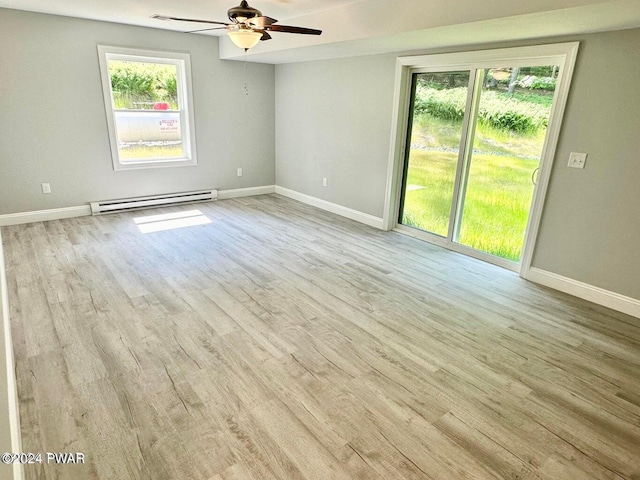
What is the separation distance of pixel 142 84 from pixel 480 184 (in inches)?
183

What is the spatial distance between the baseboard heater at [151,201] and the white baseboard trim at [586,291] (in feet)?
15.4

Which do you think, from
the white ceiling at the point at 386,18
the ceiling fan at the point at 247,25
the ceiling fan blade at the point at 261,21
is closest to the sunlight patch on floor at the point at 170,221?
the white ceiling at the point at 386,18

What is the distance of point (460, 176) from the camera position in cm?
413

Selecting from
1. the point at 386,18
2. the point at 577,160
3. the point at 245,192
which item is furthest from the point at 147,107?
the point at 577,160

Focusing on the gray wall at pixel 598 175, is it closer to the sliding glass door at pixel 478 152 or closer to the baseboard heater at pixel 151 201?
the sliding glass door at pixel 478 152

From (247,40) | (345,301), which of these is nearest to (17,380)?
(345,301)

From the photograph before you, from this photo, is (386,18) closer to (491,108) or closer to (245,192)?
(491,108)

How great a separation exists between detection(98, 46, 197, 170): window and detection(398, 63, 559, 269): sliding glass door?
3.35 m

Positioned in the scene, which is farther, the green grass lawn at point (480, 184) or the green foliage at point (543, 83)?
the green grass lawn at point (480, 184)

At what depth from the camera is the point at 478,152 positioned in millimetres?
3973

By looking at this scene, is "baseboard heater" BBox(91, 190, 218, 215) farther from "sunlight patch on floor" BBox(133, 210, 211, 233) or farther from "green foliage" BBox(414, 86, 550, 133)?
"green foliage" BBox(414, 86, 550, 133)

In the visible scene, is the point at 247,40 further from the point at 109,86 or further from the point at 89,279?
the point at 109,86

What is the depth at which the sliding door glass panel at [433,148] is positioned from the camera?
411cm

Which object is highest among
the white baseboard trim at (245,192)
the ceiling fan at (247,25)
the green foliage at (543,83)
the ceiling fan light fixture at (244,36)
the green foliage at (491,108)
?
the ceiling fan at (247,25)
